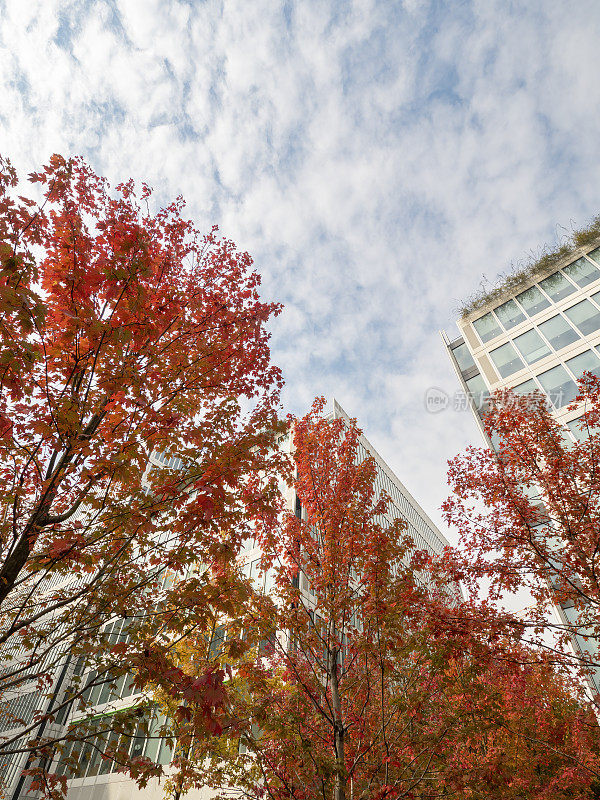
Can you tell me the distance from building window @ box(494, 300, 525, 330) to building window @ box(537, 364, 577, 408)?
181 inches

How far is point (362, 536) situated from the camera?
30.8 ft

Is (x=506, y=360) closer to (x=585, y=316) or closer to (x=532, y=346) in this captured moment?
(x=532, y=346)

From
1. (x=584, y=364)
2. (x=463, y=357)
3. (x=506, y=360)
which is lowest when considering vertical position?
(x=584, y=364)

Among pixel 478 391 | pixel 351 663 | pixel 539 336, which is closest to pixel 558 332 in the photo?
pixel 539 336

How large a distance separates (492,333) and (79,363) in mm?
25963

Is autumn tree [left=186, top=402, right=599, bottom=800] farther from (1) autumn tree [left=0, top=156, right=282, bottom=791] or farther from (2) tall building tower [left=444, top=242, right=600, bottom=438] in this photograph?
(2) tall building tower [left=444, top=242, right=600, bottom=438]

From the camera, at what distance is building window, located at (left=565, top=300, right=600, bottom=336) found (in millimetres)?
21953

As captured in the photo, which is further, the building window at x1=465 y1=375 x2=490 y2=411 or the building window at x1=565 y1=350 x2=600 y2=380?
the building window at x1=465 y1=375 x2=490 y2=411

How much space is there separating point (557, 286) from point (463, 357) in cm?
633

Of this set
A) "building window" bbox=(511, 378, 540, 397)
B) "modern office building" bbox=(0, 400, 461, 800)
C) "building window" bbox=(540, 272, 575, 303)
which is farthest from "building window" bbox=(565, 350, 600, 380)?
"modern office building" bbox=(0, 400, 461, 800)

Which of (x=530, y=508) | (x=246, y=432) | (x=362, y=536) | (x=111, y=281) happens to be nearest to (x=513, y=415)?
(x=530, y=508)

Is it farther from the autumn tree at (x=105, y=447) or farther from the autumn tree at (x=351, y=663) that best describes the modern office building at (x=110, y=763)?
the autumn tree at (x=105, y=447)

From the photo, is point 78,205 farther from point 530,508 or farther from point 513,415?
point 530,508

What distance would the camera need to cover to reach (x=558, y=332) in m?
23.2
